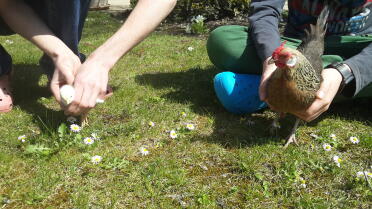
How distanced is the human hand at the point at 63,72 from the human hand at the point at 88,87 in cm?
19

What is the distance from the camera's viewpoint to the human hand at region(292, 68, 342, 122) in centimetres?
227

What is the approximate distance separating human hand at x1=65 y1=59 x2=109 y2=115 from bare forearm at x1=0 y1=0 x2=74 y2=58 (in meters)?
0.40

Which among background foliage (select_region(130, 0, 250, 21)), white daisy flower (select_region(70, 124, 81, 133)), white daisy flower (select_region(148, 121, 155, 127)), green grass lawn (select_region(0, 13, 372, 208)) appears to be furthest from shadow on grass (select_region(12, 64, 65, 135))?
background foliage (select_region(130, 0, 250, 21))

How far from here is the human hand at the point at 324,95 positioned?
227 centimetres

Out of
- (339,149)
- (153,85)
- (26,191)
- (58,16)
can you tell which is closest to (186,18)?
(153,85)

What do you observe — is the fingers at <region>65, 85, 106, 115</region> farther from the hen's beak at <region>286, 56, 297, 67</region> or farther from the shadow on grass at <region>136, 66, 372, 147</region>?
the hen's beak at <region>286, 56, 297, 67</region>

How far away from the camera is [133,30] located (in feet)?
6.54

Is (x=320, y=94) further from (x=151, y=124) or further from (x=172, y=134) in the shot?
(x=151, y=124)

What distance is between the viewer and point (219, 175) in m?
2.10

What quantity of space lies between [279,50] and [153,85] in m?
1.58

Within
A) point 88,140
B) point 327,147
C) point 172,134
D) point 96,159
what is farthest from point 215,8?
point 96,159

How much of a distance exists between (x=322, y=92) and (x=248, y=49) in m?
0.88

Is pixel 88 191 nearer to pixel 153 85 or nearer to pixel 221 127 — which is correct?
pixel 221 127

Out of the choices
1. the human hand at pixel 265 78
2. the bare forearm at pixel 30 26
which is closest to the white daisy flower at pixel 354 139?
the human hand at pixel 265 78
